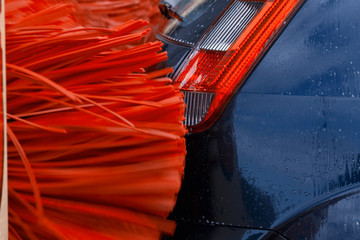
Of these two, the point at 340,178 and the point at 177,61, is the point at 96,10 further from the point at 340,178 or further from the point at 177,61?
the point at 340,178

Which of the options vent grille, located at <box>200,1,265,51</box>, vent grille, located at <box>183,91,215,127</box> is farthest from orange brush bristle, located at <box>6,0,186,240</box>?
vent grille, located at <box>200,1,265,51</box>

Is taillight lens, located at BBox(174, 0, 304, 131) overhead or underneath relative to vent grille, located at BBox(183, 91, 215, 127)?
overhead

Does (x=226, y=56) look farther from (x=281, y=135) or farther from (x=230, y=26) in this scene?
(x=281, y=135)

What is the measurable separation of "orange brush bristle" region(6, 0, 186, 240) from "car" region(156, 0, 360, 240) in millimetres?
94

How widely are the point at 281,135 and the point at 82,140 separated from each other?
0.46 m

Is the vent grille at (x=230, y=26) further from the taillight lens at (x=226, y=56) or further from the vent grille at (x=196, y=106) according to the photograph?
the vent grille at (x=196, y=106)

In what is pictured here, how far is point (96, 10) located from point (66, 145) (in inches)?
17.4

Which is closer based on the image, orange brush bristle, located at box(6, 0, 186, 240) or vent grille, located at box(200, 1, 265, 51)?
orange brush bristle, located at box(6, 0, 186, 240)

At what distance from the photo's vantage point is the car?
1.29m

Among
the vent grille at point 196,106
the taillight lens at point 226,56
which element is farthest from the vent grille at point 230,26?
the vent grille at point 196,106

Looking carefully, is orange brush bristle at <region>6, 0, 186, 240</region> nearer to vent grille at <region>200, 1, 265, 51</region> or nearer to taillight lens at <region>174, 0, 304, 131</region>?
taillight lens at <region>174, 0, 304, 131</region>

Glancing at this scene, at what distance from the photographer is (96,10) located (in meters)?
1.52

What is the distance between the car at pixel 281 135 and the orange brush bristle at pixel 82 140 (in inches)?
3.7

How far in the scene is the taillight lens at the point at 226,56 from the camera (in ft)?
4.46
